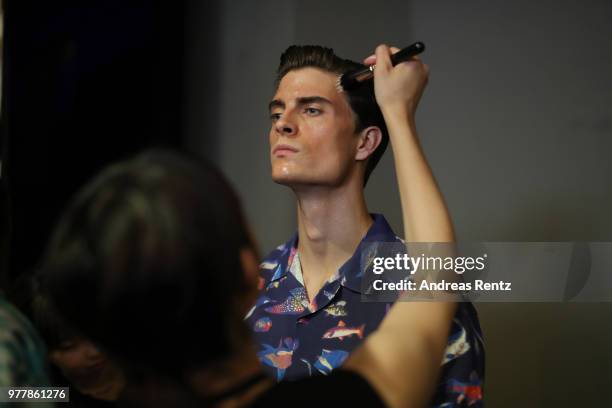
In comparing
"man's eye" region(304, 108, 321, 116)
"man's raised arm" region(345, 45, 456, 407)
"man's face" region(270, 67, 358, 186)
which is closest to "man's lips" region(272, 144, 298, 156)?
"man's face" region(270, 67, 358, 186)

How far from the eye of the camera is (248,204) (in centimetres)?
209

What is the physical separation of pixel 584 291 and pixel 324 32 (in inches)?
39.3

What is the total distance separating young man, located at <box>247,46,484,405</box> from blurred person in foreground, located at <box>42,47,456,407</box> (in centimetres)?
52

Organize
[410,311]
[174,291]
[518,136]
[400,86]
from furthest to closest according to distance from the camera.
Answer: [518,136]
[400,86]
[410,311]
[174,291]

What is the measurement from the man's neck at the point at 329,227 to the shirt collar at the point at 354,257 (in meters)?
0.03

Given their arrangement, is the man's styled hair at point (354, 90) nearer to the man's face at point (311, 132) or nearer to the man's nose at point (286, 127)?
the man's face at point (311, 132)

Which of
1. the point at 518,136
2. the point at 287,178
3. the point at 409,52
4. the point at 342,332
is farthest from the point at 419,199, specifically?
the point at 518,136

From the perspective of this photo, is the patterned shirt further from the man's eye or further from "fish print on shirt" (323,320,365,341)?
the man's eye

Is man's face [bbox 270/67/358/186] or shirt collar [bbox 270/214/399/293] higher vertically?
man's face [bbox 270/67/358/186]

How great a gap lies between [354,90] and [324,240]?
33 centimetres

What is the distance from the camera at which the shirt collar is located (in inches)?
51.8

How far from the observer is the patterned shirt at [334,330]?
1.19m

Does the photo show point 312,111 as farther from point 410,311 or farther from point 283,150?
point 410,311

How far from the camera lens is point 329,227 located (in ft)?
4.68
